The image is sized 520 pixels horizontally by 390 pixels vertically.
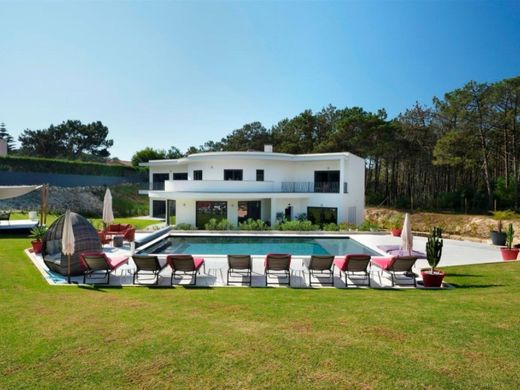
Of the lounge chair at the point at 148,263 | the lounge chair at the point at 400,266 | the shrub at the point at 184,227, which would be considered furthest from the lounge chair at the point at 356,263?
the shrub at the point at 184,227

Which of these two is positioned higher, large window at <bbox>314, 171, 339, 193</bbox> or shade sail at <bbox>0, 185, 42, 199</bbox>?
large window at <bbox>314, 171, 339, 193</bbox>

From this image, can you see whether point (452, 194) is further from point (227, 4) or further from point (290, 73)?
point (227, 4)

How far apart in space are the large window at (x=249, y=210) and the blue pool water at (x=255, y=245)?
5211 mm

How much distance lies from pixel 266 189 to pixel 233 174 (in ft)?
10.6

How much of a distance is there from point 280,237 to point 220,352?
1676 cm

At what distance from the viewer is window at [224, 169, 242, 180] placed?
27828mm

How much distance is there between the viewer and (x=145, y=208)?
123 ft

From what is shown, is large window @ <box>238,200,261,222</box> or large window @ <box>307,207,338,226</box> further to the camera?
large window @ <box>238,200,261,222</box>

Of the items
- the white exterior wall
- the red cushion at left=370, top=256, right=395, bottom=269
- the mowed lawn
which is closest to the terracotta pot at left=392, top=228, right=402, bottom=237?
the white exterior wall

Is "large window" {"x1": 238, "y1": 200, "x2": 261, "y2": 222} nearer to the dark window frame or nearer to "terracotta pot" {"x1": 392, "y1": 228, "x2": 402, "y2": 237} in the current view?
the dark window frame

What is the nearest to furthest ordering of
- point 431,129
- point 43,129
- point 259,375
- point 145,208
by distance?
1. point 259,375
2. point 145,208
3. point 431,129
4. point 43,129

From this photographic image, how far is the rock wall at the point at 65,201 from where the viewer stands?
3244 centimetres

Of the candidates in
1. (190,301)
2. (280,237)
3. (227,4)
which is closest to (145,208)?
(280,237)

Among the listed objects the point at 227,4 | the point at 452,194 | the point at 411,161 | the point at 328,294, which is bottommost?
the point at 328,294
